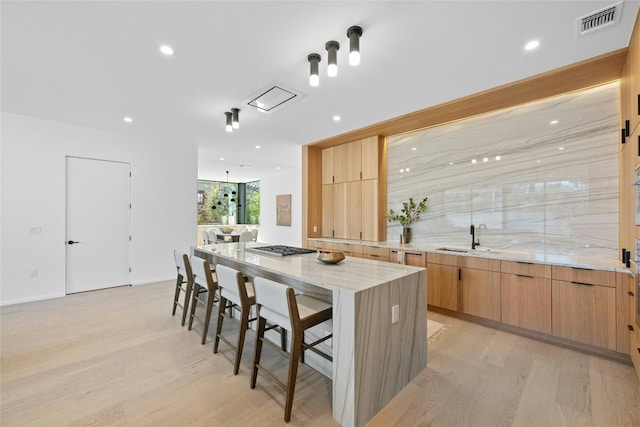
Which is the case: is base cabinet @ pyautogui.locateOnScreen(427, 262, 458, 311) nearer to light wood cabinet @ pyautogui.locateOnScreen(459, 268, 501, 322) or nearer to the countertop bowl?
light wood cabinet @ pyautogui.locateOnScreen(459, 268, 501, 322)

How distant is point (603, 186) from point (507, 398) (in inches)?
97.2

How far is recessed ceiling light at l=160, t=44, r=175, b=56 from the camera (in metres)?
2.30

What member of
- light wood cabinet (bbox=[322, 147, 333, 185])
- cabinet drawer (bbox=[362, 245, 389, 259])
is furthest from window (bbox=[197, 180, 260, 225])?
cabinet drawer (bbox=[362, 245, 389, 259])

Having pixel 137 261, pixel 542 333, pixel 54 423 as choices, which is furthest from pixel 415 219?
pixel 137 261

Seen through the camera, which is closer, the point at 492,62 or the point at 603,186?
the point at 492,62

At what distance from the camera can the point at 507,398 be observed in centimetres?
195

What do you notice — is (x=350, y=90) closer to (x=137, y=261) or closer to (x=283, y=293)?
(x=283, y=293)

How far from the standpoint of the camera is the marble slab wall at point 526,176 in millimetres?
2861

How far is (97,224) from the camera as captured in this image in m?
4.58

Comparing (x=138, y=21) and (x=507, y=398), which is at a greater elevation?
(x=138, y=21)

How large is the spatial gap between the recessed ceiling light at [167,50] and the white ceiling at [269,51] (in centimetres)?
6

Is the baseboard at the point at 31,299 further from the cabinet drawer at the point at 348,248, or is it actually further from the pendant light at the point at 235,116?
the cabinet drawer at the point at 348,248

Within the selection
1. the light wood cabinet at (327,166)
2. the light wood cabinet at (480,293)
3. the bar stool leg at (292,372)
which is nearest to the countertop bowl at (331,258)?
the bar stool leg at (292,372)

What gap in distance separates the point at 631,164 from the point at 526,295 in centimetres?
146
